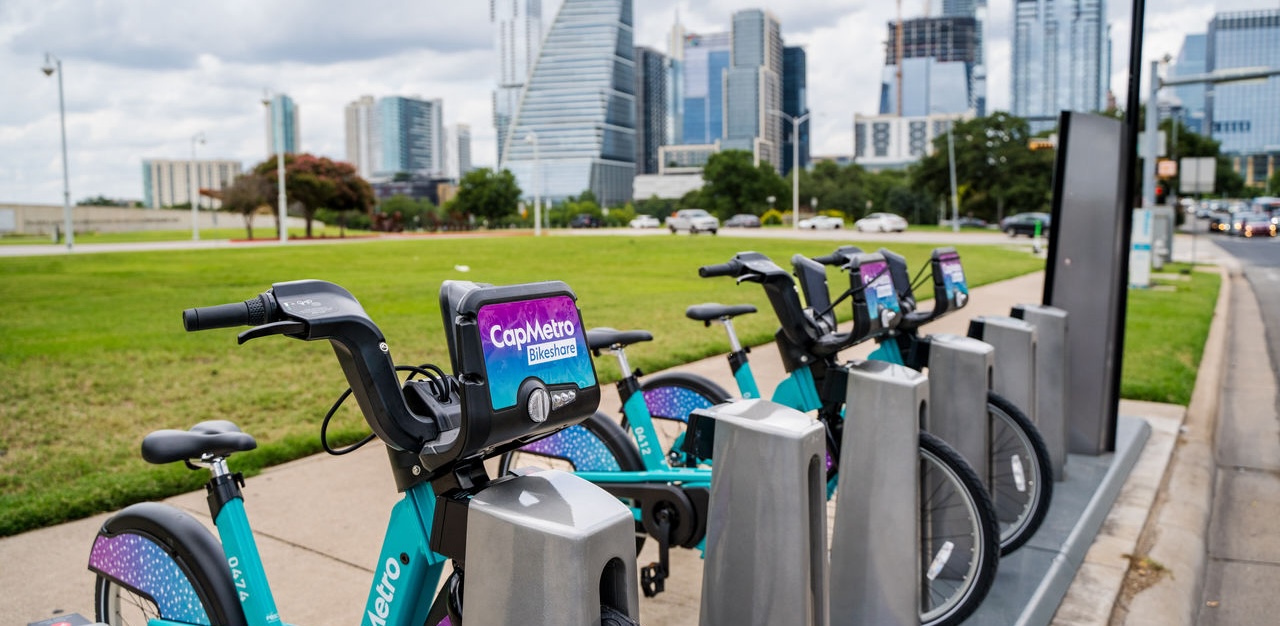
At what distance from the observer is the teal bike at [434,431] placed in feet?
6.47

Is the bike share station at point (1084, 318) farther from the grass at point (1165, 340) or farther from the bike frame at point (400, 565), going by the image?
the bike frame at point (400, 565)

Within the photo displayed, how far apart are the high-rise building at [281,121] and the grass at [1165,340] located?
28.2 metres

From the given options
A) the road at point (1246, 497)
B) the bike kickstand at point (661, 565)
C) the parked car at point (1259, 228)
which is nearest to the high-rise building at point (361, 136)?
the parked car at point (1259, 228)

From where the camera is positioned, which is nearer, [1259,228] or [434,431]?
[434,431]

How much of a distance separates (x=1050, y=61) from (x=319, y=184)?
14194 cm

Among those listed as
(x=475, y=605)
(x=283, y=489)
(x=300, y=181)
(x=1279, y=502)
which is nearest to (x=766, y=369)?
(x=1279, y=502)

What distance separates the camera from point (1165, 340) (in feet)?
36.7

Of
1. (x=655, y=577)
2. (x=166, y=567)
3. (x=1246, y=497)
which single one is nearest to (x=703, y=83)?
(x=1246, y=497)

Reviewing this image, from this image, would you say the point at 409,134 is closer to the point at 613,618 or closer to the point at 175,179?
the point at 175,179

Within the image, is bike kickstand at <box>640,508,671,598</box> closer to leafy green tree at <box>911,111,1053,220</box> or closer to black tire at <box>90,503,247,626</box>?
black tire at <box>90,503,247,626</box>

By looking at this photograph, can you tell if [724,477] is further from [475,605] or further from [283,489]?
[283,489]

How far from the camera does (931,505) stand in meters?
3.70

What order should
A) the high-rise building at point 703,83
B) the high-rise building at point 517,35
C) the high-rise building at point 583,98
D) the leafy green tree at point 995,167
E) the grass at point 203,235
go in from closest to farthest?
the high-rise building at point 583,98
the high-rise building at point 517,35
the high-rise building at point 703,83
the grass at point 203,235
the leafy green tree at point 995,167

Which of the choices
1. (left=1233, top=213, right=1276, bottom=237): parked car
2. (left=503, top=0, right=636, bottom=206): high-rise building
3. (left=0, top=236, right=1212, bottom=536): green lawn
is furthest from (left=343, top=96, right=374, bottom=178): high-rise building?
(left=0, top=236, right=1212, bottom=536): green lawn
